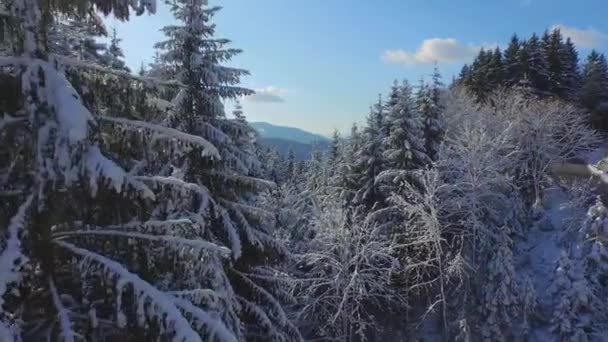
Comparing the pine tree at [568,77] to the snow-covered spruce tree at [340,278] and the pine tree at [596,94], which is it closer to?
the pine tree at [596,94]

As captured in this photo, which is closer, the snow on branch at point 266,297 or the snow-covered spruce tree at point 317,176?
the snow on branch at point 266,297

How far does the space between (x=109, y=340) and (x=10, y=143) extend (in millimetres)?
2004

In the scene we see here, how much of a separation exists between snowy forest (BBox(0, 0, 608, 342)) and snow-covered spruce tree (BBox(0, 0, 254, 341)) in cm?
2

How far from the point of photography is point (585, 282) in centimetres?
2300

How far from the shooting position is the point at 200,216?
26.0 ft

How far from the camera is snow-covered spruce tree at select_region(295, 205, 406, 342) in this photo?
67.6 feet

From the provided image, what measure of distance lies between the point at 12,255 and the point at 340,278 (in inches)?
728

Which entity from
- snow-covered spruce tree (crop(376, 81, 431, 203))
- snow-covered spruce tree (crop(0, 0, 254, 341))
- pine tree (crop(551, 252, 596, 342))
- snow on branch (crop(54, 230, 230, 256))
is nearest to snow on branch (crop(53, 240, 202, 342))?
snow-covered spruce tree (crop(0, 0, 254, 341))

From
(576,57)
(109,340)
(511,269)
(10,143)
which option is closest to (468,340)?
(511,269)

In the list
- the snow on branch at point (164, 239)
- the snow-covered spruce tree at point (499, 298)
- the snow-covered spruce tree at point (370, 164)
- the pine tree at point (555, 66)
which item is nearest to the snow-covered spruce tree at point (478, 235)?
the snow-covered spruce tree at point (499, 298)

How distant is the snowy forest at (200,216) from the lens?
4184 millimetres

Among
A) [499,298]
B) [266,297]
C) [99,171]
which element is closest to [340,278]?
[499,298]

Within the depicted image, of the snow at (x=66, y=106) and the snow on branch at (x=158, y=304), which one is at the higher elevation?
the snow at (x=66, y=106)

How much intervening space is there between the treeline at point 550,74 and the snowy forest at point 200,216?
638 inches
